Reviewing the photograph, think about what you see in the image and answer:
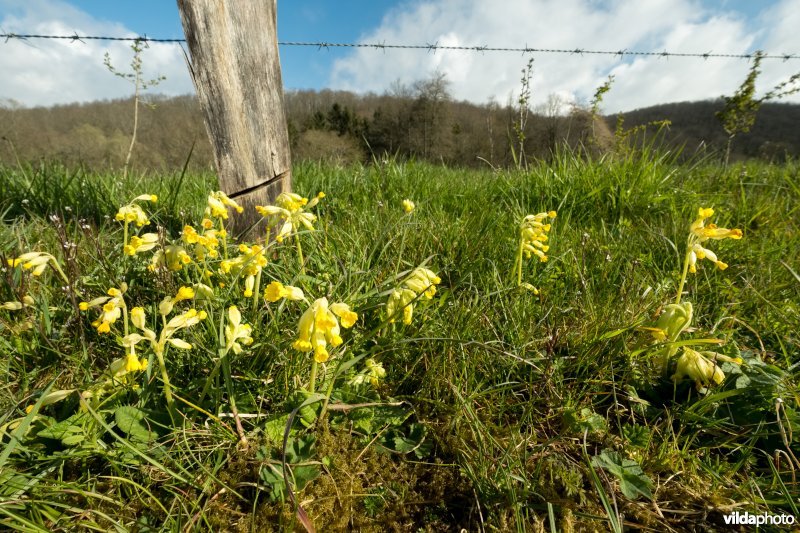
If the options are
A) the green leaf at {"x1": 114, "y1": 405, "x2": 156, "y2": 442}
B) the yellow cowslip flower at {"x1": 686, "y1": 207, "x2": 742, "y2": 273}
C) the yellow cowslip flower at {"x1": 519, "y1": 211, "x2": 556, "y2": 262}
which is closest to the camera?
the green leaf at {"x1": 114, "y1": 405, "x2": 156, "y2": 442}

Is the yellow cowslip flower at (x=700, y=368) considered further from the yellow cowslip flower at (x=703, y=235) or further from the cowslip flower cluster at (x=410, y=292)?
the cowslip flower cluster at (x=410, y=292)

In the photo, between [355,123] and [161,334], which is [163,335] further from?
[355,123]

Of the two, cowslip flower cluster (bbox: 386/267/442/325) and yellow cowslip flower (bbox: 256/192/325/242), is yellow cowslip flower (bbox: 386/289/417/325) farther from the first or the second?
yellow cowslip flower (bbox: 256/192/325/242)

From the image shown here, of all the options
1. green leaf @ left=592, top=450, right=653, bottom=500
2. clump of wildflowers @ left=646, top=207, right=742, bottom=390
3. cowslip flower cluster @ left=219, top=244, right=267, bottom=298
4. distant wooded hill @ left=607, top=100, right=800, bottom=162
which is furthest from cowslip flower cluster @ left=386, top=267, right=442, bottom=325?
distant wooded hill @ left=607, top=100, right=800, bottom=162

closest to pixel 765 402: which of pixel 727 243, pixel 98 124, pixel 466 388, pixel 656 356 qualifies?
pixel 656 356

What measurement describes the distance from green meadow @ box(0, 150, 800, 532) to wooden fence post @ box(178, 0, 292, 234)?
471 millimetres

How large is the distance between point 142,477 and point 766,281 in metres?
2.95

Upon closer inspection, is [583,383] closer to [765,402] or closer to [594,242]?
[765,402]

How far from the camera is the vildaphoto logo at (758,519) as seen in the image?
3.36 feet

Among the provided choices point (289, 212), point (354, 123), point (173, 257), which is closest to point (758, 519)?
point (289, 212)

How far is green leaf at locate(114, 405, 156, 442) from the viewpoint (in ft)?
3.73

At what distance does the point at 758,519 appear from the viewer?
3.38 ft

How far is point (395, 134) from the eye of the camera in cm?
3077

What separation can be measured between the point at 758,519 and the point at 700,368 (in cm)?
46
